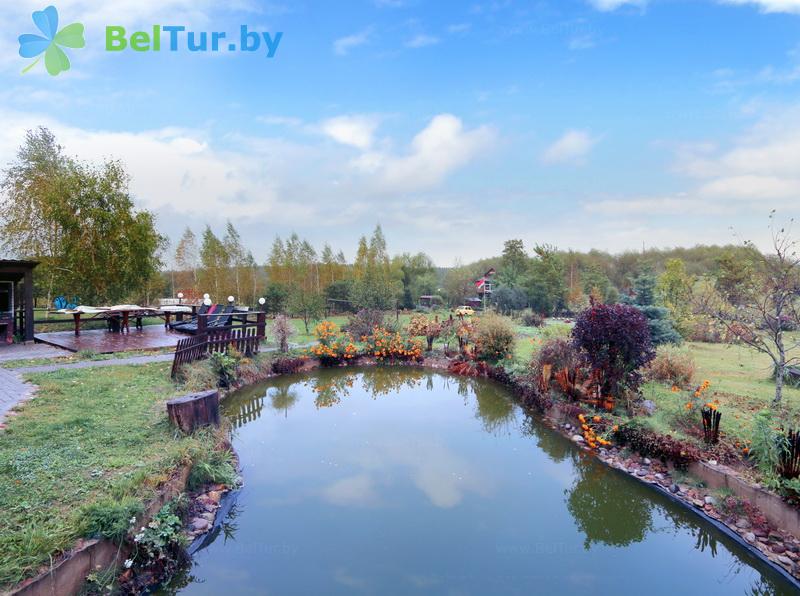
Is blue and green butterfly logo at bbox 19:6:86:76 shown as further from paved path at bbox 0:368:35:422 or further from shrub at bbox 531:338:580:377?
shrub at bbox 531:338:580:377

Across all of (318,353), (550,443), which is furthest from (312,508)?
(318,353)

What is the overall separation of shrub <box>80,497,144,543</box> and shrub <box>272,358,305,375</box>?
6.28 m

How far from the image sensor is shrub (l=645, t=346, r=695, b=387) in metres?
6.93

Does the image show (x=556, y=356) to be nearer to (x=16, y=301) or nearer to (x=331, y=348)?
(x=331, y=348)

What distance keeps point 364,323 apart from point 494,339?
3.86m

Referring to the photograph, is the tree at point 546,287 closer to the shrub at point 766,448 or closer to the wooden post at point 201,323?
the wooden post at point 201,323

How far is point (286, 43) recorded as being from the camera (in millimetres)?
7961

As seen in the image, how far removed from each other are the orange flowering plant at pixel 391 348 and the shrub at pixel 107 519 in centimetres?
764

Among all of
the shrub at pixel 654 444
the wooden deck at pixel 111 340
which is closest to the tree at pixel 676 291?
the shrub at pixel 654 444

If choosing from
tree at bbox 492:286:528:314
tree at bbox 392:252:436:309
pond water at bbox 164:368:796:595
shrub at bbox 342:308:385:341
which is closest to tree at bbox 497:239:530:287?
tree at bbox 492:286:528:314

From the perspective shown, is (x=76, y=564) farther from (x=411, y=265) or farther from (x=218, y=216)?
(x=411, y=265)

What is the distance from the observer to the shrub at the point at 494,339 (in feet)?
29.1

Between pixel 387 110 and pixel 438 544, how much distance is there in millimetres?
10177

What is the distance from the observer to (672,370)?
714cm
